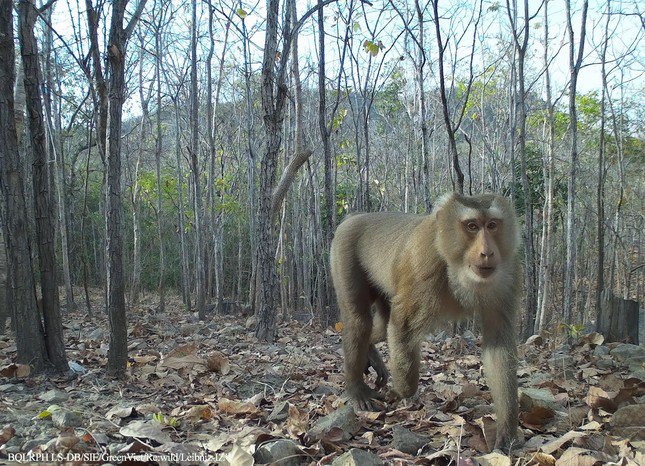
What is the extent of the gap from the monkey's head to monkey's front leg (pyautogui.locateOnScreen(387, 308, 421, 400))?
1.80 feet

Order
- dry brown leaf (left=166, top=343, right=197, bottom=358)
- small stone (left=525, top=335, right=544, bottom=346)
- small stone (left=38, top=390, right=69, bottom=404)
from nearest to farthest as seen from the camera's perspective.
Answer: small stone (left=38, top=390, right=69, bottom=404), dry brown leaf (left=166, top=343, right=197, bottom=358), small stone (left=525, top=335, right=544, bottom=346)

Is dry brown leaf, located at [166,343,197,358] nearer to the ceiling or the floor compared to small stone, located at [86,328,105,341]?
nearer to the ceiling

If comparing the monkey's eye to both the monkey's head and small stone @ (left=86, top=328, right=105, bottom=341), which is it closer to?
the monkey's head

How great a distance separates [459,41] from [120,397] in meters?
12.3

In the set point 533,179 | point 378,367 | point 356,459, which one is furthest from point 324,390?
point 533,179

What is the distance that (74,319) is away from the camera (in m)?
11.3

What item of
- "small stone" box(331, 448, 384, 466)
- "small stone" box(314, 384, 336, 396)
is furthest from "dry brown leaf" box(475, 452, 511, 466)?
"small stone" box(314, 384, 336, 396)

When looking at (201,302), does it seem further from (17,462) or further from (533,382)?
(17,462)

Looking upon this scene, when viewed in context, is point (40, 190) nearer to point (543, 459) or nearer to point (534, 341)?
point (543, 459)

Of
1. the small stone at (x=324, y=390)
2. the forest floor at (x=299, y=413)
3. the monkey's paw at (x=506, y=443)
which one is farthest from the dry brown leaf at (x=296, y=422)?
the monkey's paw at (x=506, y=443)

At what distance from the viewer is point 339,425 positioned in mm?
3547

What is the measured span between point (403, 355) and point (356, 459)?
1.25m

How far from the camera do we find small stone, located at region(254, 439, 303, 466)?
2979 millimetres

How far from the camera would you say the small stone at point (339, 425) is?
11.3ft
